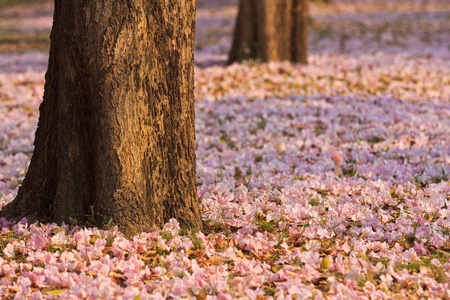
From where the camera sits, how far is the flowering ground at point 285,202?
11.8 feet

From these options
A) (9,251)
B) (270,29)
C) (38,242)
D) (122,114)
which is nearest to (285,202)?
(122,114)

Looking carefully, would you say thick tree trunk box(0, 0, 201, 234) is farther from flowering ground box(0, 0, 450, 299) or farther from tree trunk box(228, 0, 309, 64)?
tree trunk box(228, 0, 309, 64)

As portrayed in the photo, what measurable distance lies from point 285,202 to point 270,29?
7290 millimetres

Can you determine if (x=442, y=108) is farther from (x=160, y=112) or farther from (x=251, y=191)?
(x=160, y=112)

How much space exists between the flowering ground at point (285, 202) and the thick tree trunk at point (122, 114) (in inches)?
10.4

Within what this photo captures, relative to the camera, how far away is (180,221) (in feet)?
14.0

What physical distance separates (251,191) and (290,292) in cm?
195

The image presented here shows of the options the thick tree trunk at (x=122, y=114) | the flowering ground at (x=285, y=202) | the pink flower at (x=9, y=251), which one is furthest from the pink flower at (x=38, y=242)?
the thick tree trunk at (x=122, y=114)

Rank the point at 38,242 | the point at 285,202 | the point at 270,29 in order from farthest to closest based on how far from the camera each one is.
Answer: the point at 270,29
the point at 285,202
the point at 38,242

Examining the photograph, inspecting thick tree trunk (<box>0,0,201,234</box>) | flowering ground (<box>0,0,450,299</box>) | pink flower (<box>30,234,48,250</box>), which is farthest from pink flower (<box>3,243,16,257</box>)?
thick tree trunk (<box>0,0,201,234</box>)

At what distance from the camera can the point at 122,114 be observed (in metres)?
3.97

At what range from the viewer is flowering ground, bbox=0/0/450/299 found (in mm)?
3596

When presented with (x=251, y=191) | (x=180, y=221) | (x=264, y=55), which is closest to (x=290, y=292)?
(x=180, y=221)

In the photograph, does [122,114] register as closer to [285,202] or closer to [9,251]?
[9,251]
